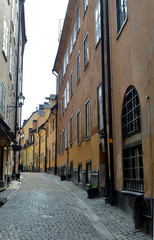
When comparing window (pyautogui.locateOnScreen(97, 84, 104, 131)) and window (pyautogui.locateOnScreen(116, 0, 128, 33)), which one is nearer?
window (pyautogui.locateOnScreen(116, 0, 128, 33))

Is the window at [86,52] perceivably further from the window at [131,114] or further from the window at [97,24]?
the window at [131,114]

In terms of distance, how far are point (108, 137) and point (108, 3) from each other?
4912 mm

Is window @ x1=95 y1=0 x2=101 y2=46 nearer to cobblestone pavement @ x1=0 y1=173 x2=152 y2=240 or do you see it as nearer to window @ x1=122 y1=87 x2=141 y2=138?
window @ x1=122 y1=87 x2=141 y2=138

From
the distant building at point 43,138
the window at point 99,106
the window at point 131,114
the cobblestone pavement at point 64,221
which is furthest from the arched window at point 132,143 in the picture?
the distant building at point 43,138

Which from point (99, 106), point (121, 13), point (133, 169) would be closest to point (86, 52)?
point (99, 106)

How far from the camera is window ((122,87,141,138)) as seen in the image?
7.94 meters

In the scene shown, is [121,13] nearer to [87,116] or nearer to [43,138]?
[87,116]

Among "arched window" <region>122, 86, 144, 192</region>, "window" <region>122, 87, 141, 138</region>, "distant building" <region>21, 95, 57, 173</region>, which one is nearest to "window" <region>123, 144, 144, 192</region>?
"arched window" <region>122, 86, 144, 192</region>

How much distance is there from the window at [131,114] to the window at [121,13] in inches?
89.4

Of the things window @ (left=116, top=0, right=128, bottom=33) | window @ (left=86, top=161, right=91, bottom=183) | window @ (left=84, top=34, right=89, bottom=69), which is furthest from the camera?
window @ (left=84, top=34, right=89, bottom=69)

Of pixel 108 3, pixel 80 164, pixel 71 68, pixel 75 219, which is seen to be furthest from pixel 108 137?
pixel 71 68

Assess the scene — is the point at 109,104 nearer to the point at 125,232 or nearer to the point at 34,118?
the point at 125,232

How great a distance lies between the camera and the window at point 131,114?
7.94 m

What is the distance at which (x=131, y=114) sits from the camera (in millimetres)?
Answer: 8516
